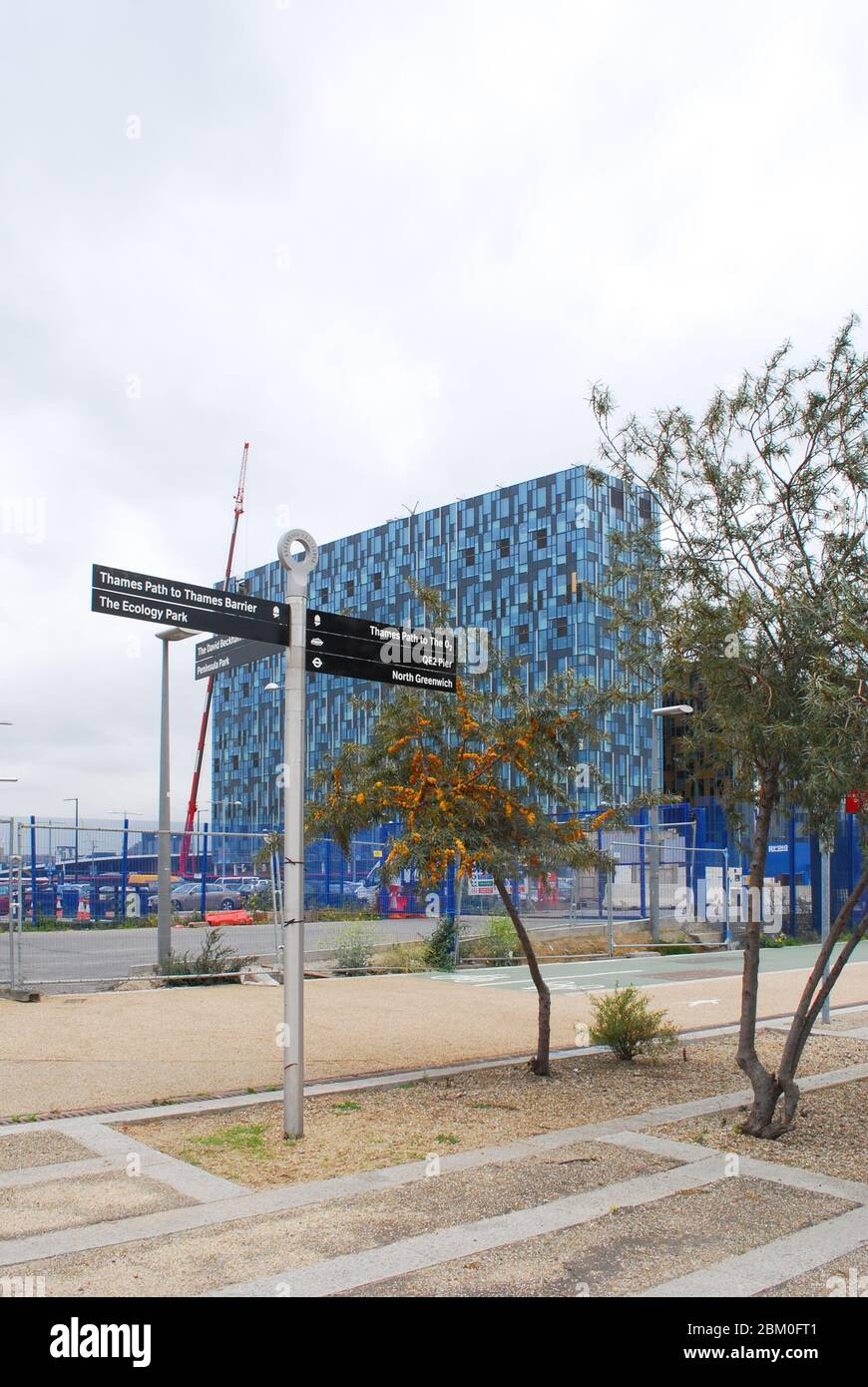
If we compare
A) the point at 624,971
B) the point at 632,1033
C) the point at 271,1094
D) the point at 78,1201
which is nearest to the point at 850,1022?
the point at 632,1033

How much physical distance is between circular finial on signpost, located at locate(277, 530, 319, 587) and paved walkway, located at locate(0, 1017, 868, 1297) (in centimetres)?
385

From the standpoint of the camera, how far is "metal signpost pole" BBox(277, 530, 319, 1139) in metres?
7.74

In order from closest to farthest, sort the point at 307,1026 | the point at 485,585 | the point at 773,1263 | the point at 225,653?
the point at 773,1263, the point at 225,653, the point at 307,1026, the point at 485,585

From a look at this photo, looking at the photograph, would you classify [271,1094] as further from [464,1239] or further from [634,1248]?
[634,1248]

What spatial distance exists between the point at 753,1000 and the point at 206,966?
35.1 feet

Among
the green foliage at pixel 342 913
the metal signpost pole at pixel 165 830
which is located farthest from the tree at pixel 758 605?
the green foliage at pixel 342 913

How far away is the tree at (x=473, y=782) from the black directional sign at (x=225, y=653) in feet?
3.61

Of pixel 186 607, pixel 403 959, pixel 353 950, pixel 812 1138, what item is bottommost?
pixel 403 959

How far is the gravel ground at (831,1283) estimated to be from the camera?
5008 millimetres

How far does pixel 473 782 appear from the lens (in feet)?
30.6

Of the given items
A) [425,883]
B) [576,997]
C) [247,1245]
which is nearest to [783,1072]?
[425,883]

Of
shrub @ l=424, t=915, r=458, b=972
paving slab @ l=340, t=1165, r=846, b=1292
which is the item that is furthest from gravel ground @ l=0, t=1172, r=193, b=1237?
shrub @ l=424, t=915, r=458, b=972
